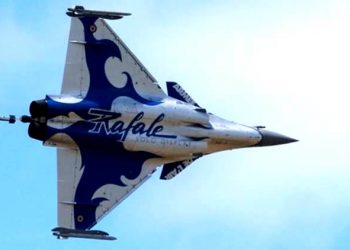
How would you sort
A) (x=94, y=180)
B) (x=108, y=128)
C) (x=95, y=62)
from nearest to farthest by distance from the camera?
(x=108, y=128) → (x=95, y=62) → (x=94, y=180)

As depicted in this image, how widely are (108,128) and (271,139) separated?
6.23 m

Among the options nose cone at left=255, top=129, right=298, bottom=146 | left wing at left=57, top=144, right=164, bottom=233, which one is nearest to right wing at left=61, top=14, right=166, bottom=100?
left wing at left=57, top=144, right=164, bottom=233

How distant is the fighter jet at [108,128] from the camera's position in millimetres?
71188

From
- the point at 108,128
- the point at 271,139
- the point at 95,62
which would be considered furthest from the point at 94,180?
the point at 271,139

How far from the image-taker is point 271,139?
7462 centimetres

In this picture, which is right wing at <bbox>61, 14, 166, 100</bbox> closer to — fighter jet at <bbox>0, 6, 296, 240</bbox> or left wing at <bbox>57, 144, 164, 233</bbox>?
fighter jet at <bbox>0, 6, 296, 240</bbox>

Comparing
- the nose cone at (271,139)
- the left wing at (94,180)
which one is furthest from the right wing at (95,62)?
the nose cone at (271,139)

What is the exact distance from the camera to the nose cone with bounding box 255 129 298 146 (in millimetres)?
74375

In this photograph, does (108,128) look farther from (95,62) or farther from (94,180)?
(95,62)

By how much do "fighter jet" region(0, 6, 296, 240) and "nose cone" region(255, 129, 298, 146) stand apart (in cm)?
77

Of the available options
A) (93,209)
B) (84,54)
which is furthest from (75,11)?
(93,209)

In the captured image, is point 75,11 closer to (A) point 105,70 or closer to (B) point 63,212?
(A) point 105,70

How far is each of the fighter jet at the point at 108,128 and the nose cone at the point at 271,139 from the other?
765 millimetres

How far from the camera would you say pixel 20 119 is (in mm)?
71062
